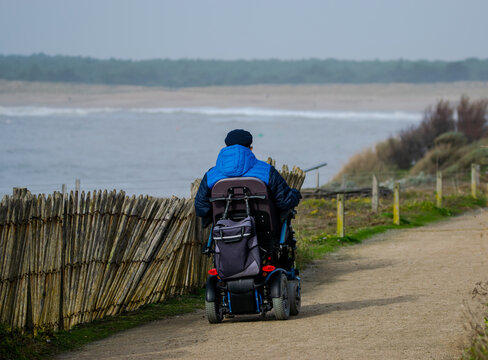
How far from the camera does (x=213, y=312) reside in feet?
33.0

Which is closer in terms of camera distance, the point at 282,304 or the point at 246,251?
the point at 246,251

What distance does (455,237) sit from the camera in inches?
832

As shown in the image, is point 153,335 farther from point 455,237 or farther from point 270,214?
point 455,237

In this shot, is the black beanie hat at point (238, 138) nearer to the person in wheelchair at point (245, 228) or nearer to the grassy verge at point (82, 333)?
the person in wheelchair at point (245, 228)

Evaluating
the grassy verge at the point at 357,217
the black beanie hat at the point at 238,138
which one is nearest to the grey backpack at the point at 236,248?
the black beanie hat at the point at 238,138

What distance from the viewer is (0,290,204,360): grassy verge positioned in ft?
28.4

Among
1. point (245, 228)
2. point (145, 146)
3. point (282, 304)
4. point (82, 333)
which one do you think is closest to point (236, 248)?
point (245, 228)

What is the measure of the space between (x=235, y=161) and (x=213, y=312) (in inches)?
64.0

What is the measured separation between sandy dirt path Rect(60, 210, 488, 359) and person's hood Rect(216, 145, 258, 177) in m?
1.59

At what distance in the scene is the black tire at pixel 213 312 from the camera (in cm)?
1003

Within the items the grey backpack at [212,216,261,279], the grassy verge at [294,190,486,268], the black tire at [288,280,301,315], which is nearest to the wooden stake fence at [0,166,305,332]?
the grey backpack at [212,216,261,279]

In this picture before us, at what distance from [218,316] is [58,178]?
3030 centimetres

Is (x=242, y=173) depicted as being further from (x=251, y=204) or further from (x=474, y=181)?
(x=474, y=181)

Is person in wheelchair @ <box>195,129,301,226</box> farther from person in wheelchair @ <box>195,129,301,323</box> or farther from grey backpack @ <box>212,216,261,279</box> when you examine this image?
grey backpack @ <box>212,216,261,279</box>
